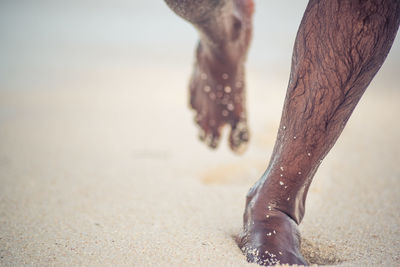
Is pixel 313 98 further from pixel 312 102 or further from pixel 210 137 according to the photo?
pixel 210 137

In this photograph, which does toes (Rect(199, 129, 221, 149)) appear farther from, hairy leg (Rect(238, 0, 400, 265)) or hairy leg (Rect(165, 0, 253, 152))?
hairy leg (Rect(238, 0, 400, 265))

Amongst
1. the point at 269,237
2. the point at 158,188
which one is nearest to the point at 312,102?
the point at 269,237

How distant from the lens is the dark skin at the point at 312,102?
2.79 feet

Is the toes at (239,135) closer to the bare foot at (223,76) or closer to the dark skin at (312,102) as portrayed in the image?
the bare foot at (223,76)

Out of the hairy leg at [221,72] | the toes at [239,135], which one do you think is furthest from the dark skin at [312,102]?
the toes at [239,135]

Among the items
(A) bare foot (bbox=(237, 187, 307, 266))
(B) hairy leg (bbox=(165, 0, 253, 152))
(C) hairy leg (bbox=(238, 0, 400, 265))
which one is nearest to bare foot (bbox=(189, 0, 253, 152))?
(B) hairy leg (bbox=(165, 0, 253, 152))

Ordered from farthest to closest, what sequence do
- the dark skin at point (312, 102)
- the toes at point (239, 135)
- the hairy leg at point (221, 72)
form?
the toes at point (239, 135) < the hairy leg at point (221, 72) < the dark skin at point (312, 102)

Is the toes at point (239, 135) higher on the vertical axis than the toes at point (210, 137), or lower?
higher

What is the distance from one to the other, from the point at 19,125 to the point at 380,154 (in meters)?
2.42

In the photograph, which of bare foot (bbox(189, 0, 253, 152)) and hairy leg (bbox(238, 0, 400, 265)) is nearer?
hairy leg (bbox(238, 0, 400, 265))

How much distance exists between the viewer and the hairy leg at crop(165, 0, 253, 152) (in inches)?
60.9

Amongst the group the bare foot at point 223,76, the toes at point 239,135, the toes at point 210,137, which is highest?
the bare foot at point 223,76

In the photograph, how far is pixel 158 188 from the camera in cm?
160

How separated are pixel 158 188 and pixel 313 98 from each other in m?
0.90
